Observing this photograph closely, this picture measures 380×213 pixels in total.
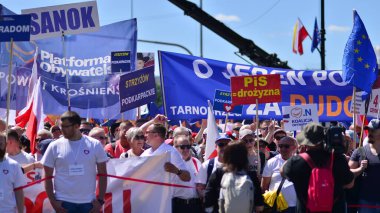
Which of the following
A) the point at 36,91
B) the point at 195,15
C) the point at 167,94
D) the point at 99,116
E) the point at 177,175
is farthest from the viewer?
the point at 195,15

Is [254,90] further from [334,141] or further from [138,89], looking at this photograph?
[334,141]

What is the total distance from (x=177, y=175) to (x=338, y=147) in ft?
7.05

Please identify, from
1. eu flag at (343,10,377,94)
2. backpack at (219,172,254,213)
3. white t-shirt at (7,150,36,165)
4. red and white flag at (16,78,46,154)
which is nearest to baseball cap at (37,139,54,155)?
white t-shirt at (7,150,36,165)

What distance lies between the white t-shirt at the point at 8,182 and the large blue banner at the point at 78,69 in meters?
7.49

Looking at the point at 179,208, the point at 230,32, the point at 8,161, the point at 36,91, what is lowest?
the point at 179,208

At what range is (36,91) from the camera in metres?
12.9

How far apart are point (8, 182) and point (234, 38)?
22.5 m

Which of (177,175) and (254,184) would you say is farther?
(177,175)

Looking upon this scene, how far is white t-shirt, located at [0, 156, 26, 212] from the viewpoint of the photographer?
8.64 m

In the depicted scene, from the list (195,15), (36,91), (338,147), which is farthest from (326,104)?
(195,15)

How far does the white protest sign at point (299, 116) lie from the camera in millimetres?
13648

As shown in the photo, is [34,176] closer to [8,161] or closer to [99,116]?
[8,161]

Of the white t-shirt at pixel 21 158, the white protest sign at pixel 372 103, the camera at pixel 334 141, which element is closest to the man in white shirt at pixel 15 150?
the white t-shirt at pixel 21 158

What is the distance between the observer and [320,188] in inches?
322
